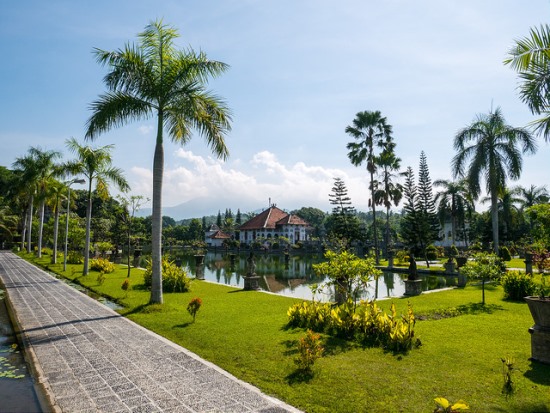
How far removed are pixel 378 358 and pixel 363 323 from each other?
1349mm

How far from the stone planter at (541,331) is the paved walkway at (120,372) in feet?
14.1

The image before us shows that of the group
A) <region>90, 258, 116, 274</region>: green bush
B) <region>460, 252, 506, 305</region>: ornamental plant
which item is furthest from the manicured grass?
<region>90, 258, 116, 274</region>: green bush

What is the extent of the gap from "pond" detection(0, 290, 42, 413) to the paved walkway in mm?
163

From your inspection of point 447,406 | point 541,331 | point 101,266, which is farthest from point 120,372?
point 101,266

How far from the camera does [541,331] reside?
6.05m

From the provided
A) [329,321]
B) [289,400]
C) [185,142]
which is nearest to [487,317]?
[329,321]

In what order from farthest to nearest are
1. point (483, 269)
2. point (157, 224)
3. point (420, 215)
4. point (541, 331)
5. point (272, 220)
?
point (272, 220) → point (420, 215) → point (483, 269) → point (157, 224) → point (541, 331)

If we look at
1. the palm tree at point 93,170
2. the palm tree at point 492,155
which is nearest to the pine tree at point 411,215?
the palm tree at point 492,155

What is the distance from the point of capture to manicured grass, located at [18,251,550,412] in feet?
15.7

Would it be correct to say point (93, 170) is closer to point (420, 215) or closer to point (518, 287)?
point (518, 287)

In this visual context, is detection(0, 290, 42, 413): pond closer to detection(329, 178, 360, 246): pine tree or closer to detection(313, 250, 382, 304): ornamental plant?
detection(313, 250, 382, 304): ornamental plant

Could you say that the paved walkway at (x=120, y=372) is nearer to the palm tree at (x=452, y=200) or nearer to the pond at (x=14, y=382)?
the pond at (x=14, y=382)

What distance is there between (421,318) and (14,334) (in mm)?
9447

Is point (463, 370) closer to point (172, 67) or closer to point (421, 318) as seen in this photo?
point (421, 318)
